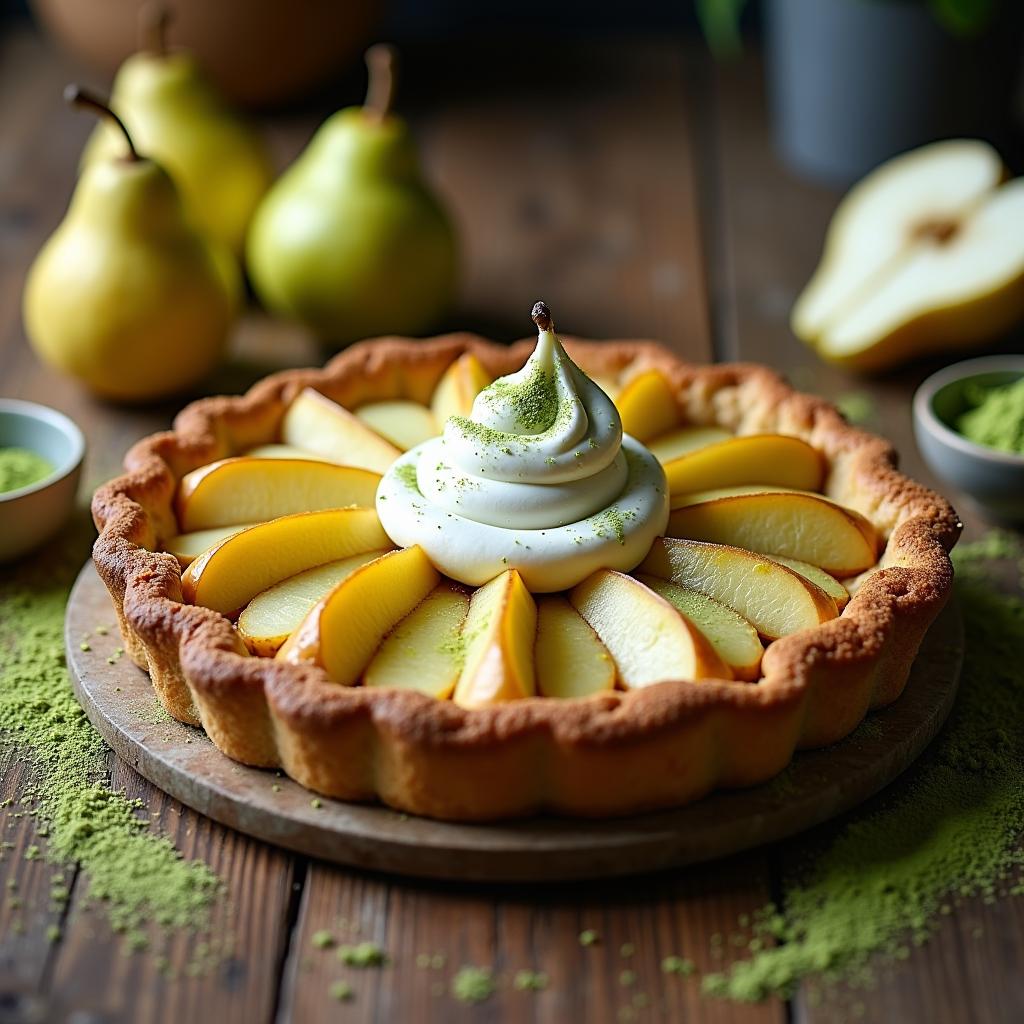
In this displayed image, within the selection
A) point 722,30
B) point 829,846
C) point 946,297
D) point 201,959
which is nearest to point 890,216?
point 946,297

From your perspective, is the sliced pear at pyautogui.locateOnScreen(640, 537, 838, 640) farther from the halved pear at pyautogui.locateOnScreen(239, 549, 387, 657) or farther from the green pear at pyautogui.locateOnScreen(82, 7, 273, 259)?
the green pear at pyautogui.locateOnScreen(82, 7, 273, 259)

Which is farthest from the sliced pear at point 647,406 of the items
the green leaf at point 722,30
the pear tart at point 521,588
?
the green leaf at point 722,30

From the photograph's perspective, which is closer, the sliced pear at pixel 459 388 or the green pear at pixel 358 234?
the sliced pear at pixel 459 388

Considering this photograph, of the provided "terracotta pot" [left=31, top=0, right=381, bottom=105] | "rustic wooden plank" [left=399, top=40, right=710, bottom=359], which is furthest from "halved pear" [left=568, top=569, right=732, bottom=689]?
"terracotta pot" [left=31, top=0, right=381, bottom=105]

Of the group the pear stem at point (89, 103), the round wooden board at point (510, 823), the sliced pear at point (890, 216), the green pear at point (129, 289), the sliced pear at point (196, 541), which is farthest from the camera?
the sliced pear at point (890, 216)

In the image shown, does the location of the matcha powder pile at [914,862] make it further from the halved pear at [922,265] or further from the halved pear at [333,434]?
the halved pear at [922,265]

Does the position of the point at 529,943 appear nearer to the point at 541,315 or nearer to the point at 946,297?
the point at 541,315

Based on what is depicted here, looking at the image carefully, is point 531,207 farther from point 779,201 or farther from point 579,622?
point 579,622

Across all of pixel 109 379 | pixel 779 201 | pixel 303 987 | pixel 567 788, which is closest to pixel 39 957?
pixel 303 987
